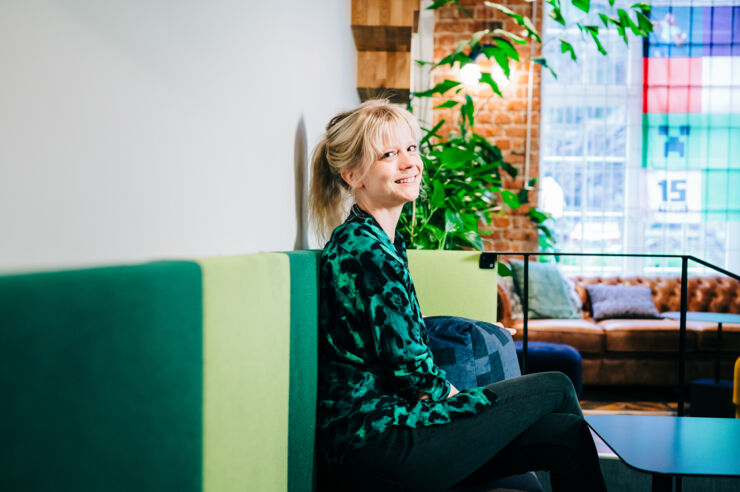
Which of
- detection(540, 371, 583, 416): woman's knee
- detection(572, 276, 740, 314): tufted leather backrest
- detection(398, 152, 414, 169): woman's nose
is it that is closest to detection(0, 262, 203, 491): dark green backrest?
detection(540, 371, 583, 416): woman's knee

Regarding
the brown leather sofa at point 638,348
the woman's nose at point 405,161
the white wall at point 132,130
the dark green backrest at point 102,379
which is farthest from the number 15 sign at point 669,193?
the dark green backrest at point 102,379

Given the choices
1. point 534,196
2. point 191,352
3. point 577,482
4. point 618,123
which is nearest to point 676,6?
point 618,123

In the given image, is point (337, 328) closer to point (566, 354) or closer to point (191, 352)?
point (191, 352)

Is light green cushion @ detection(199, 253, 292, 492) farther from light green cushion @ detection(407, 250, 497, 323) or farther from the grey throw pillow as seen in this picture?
the grey throw pillow

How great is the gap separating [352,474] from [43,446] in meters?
0.76

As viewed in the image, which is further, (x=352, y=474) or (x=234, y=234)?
(x=352, y=474)

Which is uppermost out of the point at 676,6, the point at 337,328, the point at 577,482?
the point at 676,6

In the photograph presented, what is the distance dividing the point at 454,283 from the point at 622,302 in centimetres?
304

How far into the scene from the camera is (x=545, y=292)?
443 centimetres

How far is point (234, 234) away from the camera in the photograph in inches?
32.7

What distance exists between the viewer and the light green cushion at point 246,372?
0.46 m

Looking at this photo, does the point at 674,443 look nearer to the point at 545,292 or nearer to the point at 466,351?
the point at 466,351

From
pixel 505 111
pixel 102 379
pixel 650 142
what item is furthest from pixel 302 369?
pixel 650 142

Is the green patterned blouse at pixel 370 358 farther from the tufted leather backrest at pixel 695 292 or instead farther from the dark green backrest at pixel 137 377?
the tufted leather backrest at pixel 695 292
